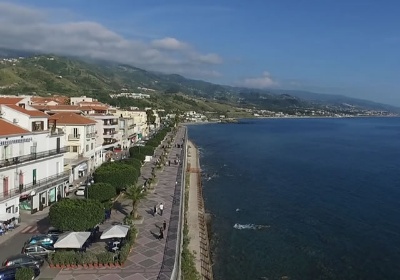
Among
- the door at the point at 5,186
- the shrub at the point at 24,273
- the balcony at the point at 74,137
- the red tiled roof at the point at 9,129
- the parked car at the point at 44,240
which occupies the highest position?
the red tiled roof at the point at 9,129

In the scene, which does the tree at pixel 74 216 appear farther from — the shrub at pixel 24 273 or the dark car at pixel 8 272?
the shrub at pixel 24 273

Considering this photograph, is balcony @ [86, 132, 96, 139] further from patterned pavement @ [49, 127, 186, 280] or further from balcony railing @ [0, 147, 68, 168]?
patterned pavement @ [49, 127, 186, 280]

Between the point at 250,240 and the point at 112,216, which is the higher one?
the point at 112,216

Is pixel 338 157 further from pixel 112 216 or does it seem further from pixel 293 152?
pixel 112 216

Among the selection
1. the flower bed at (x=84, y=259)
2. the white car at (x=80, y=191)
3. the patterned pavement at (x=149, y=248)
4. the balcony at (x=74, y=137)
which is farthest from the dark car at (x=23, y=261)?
the balcony at (x=74, y=137)

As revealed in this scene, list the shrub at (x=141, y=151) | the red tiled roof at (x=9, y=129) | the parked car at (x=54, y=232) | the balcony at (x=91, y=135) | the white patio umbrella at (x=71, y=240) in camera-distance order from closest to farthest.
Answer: the white patio umbrella at (x=71, y=240)
the parked car at (x=54, y=232)
the red tiled roof at (x=9, y=129)
the balcony at (x=91, y=135)
the shrub at (x=141, y=151)

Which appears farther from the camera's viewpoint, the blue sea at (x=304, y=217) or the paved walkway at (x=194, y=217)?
the blue sea at (x=304, y=217)

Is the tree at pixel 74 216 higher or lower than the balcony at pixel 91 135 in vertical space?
lower

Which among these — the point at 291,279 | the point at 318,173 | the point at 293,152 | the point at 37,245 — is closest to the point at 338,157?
the point at 293,152
